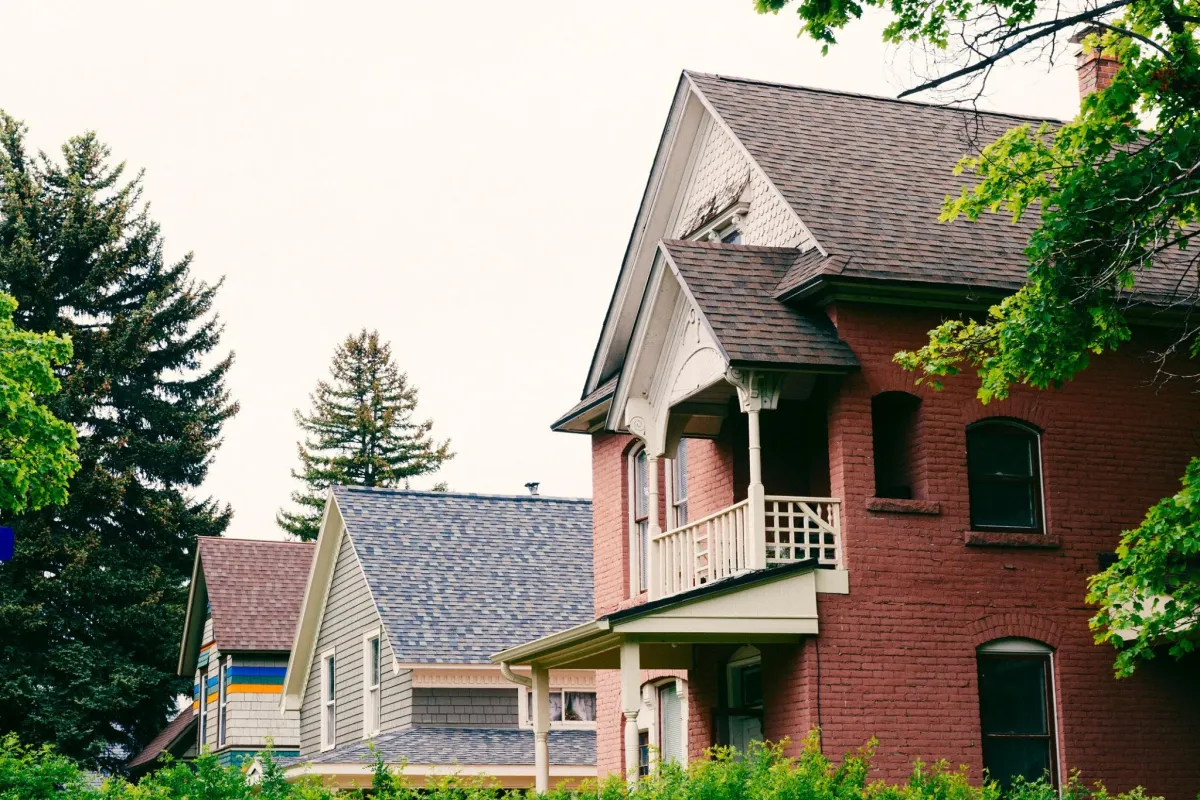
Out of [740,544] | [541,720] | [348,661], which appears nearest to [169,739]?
[348,661]

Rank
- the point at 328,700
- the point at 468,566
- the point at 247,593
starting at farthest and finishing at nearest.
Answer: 1. the point at 247,593
2. the point at 328,700
3. the point at 468,566

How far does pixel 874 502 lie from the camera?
59.3 ft

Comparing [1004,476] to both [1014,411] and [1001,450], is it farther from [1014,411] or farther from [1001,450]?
[1014,411]

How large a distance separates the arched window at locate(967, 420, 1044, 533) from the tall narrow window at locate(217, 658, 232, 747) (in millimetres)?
22803

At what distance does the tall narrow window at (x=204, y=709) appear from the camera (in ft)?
128

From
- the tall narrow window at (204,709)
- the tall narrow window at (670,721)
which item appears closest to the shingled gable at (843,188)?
the tall narrow window at (670,721)

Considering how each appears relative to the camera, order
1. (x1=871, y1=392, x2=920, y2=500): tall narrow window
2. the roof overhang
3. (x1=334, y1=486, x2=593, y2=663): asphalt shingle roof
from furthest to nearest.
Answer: (x1=334, y1=486, x2=593, y2=663): asphalt shingle roof, the roof overhang, (x1=871, y1=392, x2=920, y2=500): tall narrow window

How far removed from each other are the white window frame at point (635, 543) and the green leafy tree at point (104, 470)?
24.4 meters

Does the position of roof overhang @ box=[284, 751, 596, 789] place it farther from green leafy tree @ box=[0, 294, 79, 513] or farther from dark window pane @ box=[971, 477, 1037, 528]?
dark window pane @ box=[971, 477, 1037, 528]

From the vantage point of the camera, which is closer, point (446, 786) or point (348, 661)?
point (446, 786)

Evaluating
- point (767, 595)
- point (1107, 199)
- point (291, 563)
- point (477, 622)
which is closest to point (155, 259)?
point (291, 563)

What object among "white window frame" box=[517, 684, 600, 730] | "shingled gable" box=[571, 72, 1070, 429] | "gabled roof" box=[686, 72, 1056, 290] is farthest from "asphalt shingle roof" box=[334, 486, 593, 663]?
"gabled roof" box=[686, 72, 1056, 290]

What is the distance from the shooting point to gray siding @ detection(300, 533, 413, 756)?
96.6 ft

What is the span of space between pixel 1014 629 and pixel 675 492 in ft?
19.5
